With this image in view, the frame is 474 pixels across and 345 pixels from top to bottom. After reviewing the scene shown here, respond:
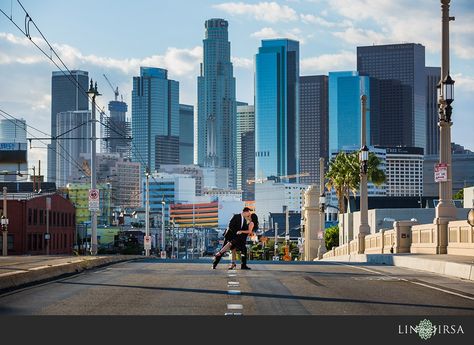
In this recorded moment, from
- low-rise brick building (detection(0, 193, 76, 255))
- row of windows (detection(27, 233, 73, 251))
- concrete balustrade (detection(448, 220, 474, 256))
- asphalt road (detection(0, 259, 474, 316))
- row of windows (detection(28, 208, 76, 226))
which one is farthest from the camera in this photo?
row of windows (detection(28, 208, 76, 226))

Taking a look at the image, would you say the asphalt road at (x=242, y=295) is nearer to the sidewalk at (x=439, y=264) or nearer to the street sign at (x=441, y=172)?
the sidewalk at (x=439, y=264)

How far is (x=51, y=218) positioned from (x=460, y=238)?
71839 mm

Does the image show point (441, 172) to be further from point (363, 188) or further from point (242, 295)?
point (363, 188)

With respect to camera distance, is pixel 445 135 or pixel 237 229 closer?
pixel 237 229

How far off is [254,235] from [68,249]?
273 ft

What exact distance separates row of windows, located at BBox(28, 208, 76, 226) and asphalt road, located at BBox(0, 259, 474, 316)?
69571 mm

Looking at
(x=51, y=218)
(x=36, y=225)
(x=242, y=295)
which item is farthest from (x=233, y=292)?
(x=51, y=218)

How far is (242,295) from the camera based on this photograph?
56.5ft

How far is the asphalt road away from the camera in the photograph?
14.6 meters

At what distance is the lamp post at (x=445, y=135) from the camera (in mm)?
32312

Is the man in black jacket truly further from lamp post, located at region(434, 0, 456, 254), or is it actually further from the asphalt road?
lamp post, located at region(434, 0, 456, 254)

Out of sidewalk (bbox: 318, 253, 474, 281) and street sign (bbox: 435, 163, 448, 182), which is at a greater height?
street sign (bbox: 435, 163, 448, 182)

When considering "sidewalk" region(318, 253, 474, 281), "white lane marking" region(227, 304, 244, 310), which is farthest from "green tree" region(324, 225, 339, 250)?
"white lane marking" region(227, 304, 244, 310)
